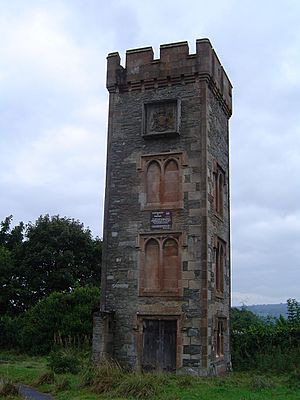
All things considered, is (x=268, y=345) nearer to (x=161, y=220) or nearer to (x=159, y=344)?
(x=159, y=344)

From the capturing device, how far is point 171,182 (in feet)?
64.1

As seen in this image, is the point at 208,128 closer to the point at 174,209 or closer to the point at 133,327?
the point at 174,209

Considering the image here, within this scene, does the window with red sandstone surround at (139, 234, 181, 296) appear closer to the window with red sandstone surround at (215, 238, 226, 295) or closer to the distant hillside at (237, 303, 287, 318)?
the window with red sandstone surround at (215, 238, 226, 295)

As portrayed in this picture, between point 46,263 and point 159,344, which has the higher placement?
point 46,263

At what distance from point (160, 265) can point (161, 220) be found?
5.05 ft

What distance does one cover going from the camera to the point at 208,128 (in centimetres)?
1967

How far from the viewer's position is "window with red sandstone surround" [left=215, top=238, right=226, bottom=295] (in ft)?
66.6

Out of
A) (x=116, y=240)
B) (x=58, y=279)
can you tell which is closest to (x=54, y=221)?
(x=58, y=279)

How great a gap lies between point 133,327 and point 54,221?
22.2m

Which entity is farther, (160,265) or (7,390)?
(160,265)

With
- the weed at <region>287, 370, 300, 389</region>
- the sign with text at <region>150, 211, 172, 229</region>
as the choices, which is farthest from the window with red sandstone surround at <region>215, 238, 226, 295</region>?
the weed at <region>287, 370, 300, 389</region>

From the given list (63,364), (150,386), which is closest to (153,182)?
(63,364)

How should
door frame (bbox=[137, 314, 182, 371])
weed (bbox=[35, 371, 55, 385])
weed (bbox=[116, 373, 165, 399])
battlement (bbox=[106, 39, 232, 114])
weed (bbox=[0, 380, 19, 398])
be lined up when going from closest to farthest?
1. weed (bbox=[0, 380, 19, 398])
2. weed (bbox=[116, 373, 165, 399])
3. weed (bbox=[35, 371, 55, 385])
4. door frame (bbox=[137, 314, 182, 371])
5. battlement (bbox=[106, 39, 232, 114])

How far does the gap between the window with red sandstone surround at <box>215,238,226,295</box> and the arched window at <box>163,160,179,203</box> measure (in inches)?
94.8
